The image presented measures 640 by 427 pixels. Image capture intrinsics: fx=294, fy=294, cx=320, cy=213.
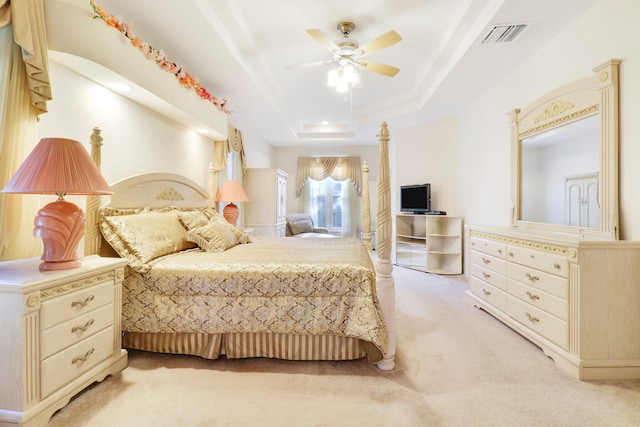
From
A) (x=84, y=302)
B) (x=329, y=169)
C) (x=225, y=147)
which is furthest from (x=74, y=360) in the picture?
(x=329, y=169)

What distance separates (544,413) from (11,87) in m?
3.38

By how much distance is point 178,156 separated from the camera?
341 centimetres

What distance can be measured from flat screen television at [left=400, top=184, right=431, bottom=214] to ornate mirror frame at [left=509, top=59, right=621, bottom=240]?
2197 millimetres

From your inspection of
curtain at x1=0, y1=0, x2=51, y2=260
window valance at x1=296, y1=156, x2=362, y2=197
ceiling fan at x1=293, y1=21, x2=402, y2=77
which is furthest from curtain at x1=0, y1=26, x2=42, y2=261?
window valance at x1=296, y1=156, x2=362, y2=197

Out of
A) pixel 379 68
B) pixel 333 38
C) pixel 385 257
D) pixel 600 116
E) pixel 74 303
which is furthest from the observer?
pixel 333 38

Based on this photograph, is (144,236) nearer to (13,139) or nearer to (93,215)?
(93,215)

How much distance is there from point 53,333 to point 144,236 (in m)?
0.88

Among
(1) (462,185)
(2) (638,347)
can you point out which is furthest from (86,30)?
(1) (462,185)

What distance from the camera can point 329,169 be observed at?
725 cm

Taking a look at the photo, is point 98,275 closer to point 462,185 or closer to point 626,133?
point 626,133

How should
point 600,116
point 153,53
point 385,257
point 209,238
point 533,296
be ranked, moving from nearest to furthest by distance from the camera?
point 385,257, point 600,116, point 533,296, point 153,53, point 209,238

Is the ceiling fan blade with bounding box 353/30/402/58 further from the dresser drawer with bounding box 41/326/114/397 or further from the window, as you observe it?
the window

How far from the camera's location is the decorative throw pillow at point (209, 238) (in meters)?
2.62

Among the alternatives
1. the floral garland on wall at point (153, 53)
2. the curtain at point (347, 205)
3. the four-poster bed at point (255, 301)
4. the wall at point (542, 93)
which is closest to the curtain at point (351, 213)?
the curtain at point (347, 205)
